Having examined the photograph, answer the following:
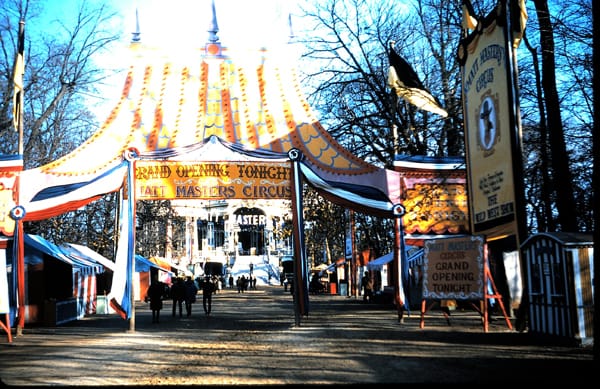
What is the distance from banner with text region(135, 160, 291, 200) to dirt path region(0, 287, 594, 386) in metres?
3.98

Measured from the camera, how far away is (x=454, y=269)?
1756 centimetres

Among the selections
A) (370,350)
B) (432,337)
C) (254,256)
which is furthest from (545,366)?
(254,256)

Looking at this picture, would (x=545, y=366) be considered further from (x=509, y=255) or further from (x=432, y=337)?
(x=509, y=255)

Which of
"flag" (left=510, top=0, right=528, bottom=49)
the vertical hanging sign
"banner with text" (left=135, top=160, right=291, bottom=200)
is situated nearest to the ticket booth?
the vertical hanging sign

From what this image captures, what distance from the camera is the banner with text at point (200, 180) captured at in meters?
19.5

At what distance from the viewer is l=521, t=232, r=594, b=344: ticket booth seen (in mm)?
12805

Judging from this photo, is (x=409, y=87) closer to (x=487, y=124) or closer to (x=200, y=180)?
(x=487, y=124)

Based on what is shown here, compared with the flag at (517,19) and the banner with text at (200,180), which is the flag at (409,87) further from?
the banner with text at (200,180)

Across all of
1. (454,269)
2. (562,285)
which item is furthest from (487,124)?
(562,285)

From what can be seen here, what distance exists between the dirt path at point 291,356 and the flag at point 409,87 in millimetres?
6573

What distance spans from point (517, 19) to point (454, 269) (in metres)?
6.61

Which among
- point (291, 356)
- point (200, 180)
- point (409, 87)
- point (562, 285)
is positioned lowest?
point (291, 356)

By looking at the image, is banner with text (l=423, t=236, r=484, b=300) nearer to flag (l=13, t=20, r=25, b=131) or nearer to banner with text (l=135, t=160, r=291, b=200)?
banner with text (l=135, t=160, r=291, b=200)

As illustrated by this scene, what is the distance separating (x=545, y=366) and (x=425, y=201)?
10.1 metres
